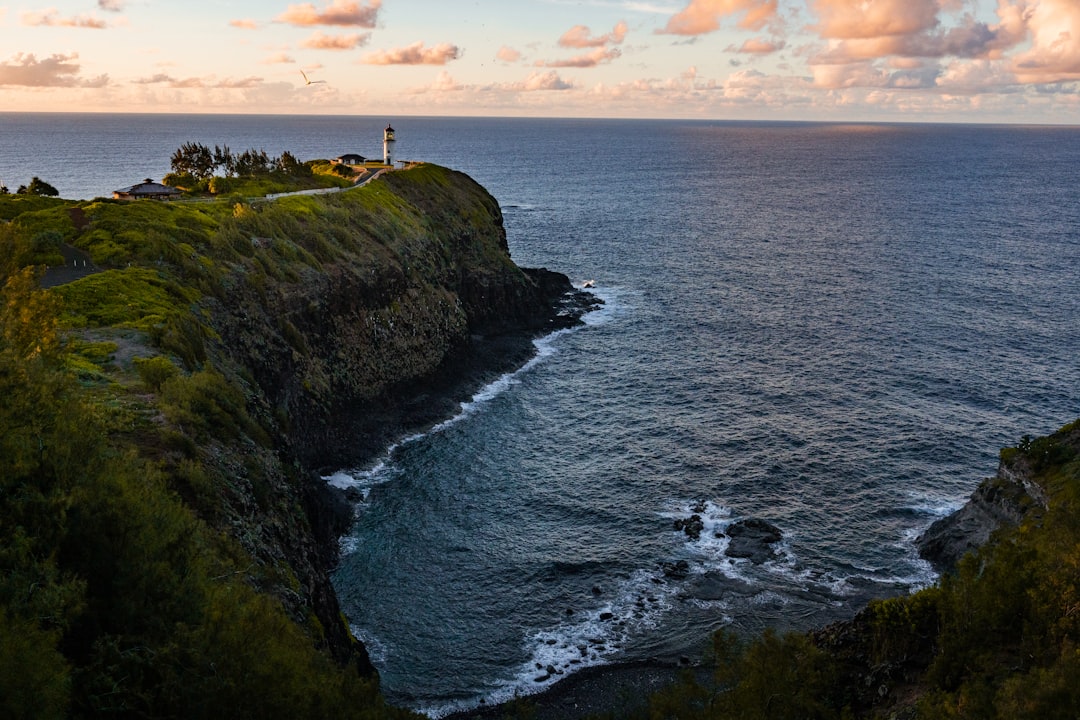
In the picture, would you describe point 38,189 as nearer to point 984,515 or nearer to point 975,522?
point 975,522

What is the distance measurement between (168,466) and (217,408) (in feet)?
27.8

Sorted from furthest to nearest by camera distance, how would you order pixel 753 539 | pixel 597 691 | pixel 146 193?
1. pixel 146 193
2. pixel 753 539
3. pixel 597 691

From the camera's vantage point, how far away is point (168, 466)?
1232 inches

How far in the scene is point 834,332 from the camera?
314 ft

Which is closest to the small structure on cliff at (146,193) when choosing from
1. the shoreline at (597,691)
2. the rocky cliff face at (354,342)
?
the rocky cliff face at (354,342)

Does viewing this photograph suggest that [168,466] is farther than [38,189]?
No

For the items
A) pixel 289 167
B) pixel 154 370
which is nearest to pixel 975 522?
pixel 154 370

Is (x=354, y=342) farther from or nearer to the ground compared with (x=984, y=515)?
A: farther from the ground

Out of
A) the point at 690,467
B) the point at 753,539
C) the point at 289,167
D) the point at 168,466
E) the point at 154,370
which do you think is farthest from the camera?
the point at 289,167

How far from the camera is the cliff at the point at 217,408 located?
61.9ft

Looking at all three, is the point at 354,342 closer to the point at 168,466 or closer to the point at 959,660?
the point at 168,466

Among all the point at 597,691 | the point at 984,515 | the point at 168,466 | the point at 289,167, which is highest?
the point at 289,167

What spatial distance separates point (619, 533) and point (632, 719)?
24215mm

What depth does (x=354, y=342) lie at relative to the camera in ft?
236
